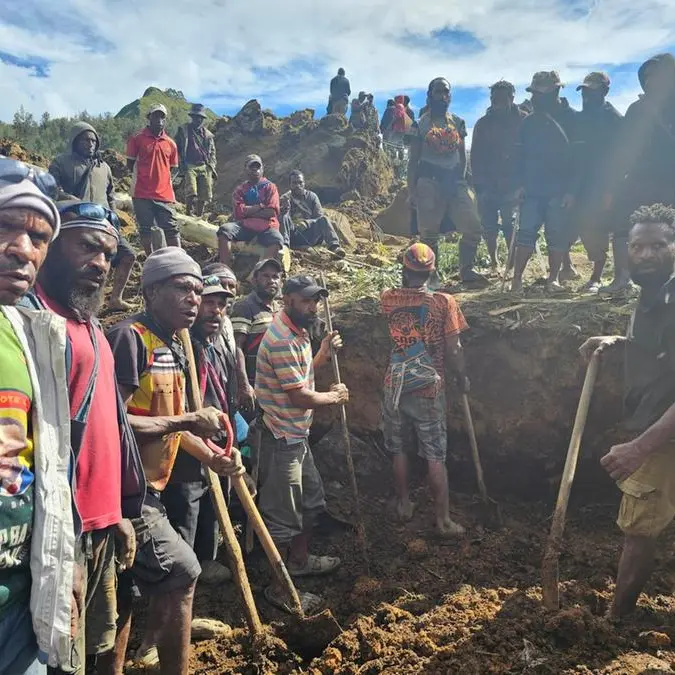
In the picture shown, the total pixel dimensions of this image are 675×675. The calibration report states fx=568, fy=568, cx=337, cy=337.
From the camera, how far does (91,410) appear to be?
7.22 ft

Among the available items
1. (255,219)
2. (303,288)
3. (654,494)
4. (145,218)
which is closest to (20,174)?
(303,288)

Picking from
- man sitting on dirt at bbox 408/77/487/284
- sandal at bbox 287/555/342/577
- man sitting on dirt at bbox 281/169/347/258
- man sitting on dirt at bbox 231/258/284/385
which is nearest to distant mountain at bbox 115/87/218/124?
man sitting on dirt at bbox 281/169/347/258

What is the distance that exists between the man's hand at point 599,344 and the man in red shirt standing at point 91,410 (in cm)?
303

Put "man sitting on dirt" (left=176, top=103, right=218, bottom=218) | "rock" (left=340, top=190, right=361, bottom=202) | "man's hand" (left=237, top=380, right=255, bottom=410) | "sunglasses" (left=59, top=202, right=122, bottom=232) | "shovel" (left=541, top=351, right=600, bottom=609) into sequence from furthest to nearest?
"rock" (left=340, top=190, right=361, bottom=202) < "man sitting on dirt" (left=176, top=103, right=218, bottom=218) < "man's hand" (left=237, top=380, right=255, bottom=410) < "shovel" (left=541, top=351, right=600, bottom=609) < "sunglasses" (left=59, top=202, right=122, bottom=232)

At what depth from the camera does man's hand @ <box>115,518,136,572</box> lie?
7.99ft

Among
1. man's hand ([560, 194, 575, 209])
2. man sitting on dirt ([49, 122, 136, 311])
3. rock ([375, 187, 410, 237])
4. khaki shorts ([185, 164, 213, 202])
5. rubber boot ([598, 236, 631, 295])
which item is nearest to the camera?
rubber boot ([598, 236, 631, 295])

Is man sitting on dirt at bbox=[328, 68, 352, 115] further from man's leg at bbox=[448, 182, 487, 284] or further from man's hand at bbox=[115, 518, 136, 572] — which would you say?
man's hand at bbox=[115, 518, 136, 572]

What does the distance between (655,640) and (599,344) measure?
181 cm

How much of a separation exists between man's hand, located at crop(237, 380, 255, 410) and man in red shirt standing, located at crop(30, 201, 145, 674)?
2126 millimetres

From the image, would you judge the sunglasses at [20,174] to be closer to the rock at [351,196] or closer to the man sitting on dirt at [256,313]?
the man sitting on dirt at [256,313]

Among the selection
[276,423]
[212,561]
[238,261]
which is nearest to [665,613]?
[276,423]

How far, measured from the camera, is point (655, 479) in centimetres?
329

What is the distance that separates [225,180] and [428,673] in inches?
635

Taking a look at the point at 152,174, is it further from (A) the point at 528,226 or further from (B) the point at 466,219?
(A) the point at 528,226
